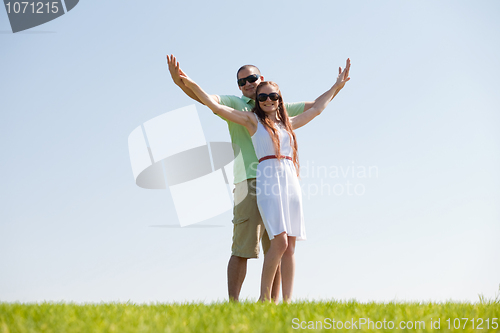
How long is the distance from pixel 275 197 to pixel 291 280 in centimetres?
96

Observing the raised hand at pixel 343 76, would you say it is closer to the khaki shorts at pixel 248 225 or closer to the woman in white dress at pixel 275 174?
the woman in white dress at pixel 275 174

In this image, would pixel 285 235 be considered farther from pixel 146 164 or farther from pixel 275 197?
pixel 146 164

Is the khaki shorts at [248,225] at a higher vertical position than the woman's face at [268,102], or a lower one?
lower

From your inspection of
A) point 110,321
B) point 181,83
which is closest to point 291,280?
point 110,321

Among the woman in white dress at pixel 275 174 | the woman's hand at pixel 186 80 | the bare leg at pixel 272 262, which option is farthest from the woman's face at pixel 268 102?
the bare leg at pixel 272 262

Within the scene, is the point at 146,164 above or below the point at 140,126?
below

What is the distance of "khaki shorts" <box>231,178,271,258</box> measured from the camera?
5.36 meters

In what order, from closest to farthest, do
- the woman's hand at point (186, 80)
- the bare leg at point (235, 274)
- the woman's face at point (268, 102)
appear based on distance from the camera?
the woman's hand at point (186, 80) → the woman's face at point (268, 102) → the bare leg at point (235, 274)

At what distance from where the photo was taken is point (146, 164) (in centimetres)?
646

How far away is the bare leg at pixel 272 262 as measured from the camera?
4.77 metres

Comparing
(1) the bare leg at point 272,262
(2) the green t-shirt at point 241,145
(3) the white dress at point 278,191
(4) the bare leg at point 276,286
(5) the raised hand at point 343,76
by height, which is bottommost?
(4) the bare leg at point 276,286

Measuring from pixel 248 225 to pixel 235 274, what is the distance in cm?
62

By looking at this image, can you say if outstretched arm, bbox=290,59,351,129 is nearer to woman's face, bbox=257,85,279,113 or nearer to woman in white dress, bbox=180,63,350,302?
woman in white dress, bbox=180,63,350,302

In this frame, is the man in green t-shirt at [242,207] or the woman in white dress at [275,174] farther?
the man in green t-shirt at [242,207]
